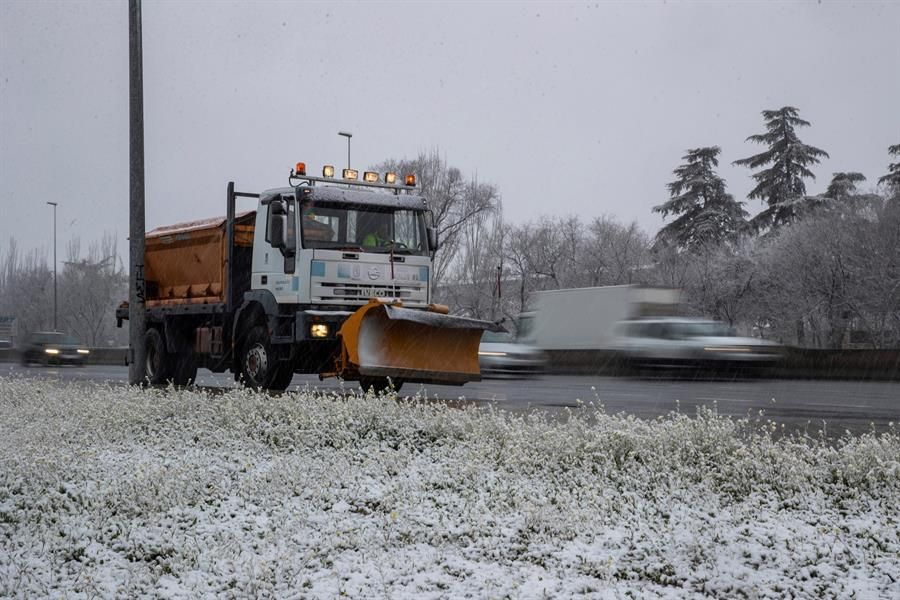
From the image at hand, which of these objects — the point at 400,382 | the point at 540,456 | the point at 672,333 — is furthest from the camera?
the point at 672,333

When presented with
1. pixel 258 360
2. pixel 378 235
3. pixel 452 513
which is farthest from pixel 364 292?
pixel 452 513

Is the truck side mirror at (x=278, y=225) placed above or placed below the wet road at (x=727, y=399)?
above

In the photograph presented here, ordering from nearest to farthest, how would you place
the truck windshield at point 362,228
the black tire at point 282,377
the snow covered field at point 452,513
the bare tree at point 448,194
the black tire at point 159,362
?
the snow covered field at point 452,513 → the truck windshield at point 362,228 → the black tire at point 282,377 → the black tire at point 159,362 → the bare tree at point 448,194

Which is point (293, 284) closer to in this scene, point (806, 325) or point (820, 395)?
point (820, 395)

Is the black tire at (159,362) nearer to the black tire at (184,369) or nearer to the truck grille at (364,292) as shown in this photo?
the black tire at (184,369)

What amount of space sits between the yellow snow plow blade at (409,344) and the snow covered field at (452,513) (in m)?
3.91

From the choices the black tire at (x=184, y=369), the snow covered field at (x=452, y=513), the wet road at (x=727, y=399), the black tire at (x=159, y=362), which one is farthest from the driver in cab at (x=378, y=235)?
the black tire at (x=159, y=362)

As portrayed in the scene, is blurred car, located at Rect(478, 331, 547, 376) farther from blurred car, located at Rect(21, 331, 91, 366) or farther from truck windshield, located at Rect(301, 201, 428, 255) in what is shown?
blurred car, located at Rect(21, 331, 91, 366)

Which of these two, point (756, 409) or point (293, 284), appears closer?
point (756, 409)

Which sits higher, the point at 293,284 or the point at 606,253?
the point at 606,253

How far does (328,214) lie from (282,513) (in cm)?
847

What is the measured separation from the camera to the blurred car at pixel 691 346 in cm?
2209

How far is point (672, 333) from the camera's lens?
2278cm

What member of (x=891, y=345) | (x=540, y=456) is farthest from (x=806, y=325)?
(x=540, y=456)
